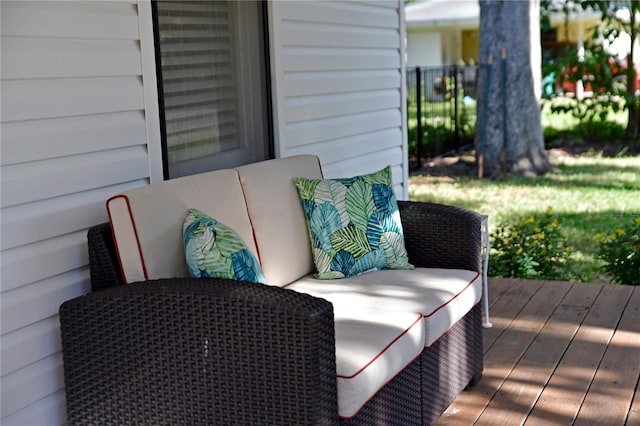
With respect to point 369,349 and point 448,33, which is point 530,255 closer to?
point 369,349

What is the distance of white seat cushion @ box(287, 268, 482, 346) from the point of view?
304cm

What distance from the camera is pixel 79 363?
8.76 ft

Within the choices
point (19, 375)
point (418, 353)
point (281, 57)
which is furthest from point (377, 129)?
point (19, 375)

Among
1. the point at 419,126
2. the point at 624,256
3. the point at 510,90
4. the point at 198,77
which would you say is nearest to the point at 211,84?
the point at 198,77

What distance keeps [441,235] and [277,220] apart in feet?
2.22

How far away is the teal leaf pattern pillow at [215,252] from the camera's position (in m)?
2.74

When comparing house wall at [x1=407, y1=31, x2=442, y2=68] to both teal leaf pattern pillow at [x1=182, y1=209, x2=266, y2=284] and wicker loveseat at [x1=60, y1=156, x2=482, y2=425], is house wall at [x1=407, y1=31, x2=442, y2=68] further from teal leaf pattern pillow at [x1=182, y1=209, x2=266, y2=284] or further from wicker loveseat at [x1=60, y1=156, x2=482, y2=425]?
teal leaf pattern pillow at [x1=182, y1=209, x2=266, y2=284]

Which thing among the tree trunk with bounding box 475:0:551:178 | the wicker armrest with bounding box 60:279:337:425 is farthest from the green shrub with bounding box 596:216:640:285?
the tree trunk with bounding box 475:0:551:178

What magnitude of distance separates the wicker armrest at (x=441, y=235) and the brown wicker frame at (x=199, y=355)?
2.65 ft

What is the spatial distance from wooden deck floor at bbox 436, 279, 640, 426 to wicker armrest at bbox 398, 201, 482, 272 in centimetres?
51

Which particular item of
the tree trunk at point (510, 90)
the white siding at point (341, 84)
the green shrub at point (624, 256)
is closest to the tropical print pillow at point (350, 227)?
the white siding at point (341, 84)

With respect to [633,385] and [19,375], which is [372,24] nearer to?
[633,385]

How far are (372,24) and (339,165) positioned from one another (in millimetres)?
951

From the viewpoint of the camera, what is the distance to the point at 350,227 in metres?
3.46
